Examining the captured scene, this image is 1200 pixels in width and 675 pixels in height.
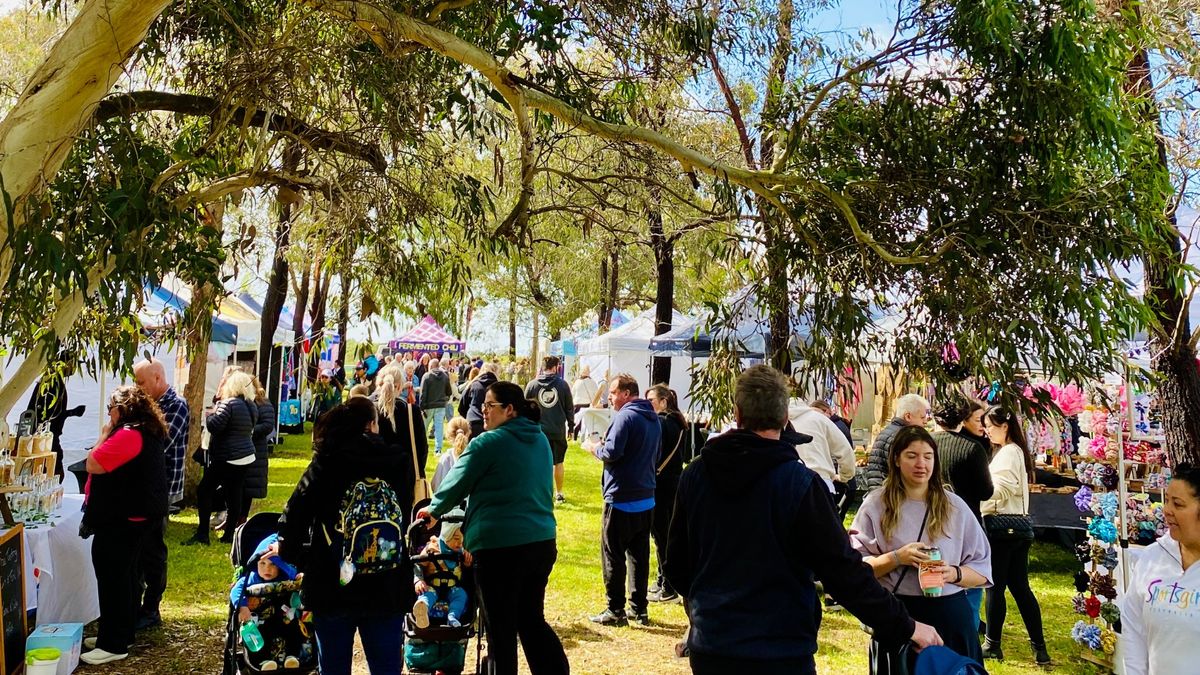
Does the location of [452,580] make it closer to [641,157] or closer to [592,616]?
[592,616]

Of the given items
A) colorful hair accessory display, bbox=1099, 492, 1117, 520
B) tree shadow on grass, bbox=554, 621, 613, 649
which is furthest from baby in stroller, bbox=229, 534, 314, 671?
colorful hair accessory display, bbox=1099, 492, 1117, 520

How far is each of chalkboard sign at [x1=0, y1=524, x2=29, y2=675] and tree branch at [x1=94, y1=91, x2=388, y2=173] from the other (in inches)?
98.0

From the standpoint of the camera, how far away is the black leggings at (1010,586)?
6.48 m

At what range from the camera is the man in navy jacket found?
7.04 metres

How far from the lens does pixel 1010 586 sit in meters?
6.57

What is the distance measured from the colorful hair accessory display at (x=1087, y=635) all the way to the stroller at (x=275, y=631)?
16.8 feet

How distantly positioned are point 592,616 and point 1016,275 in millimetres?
4169

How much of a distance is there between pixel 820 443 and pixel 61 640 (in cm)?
550

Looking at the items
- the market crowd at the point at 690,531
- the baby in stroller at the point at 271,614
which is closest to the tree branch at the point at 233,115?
the market crowd at the point at 690,531

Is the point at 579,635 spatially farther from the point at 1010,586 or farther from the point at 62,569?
the point at 62,569

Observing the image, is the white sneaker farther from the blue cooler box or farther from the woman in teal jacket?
the woman in teal jacket

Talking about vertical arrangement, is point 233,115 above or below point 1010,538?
above

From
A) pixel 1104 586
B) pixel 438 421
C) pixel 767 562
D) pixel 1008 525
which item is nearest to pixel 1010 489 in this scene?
pixel 1008 525

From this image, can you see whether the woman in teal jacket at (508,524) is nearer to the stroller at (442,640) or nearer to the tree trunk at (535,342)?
the stroller at (442,640)
